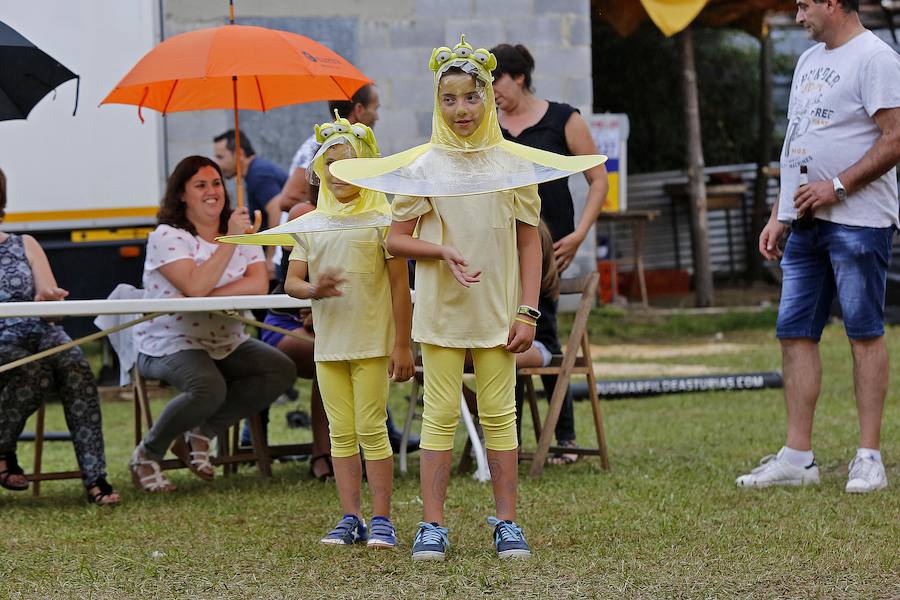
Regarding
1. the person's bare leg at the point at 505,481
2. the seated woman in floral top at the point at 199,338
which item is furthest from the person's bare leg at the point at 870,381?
the seated woman in floral top at the point at 199,338

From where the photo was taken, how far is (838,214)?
16.8 feet

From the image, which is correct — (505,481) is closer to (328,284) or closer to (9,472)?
(328,284)

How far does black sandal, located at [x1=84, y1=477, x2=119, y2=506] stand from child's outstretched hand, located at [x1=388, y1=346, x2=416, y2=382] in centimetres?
173

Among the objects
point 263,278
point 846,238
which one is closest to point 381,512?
point 263,278

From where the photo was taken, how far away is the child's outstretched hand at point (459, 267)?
3.82m

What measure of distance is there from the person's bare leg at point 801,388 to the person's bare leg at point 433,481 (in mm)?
1789

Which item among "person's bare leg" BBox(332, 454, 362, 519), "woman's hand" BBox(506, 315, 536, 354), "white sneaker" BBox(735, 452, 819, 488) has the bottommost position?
"white sneaker" BBox(735, 452, 819, 488)

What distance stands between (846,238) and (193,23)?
6.59 metres

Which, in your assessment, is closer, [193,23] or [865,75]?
[865,75]

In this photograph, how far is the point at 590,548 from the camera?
4145 millimetres

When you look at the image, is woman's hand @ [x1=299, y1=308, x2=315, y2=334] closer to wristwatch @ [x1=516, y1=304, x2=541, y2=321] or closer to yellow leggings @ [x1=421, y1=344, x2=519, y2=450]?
yellow leggings @ [x1=421, y1=344, x2=519, y2=450]

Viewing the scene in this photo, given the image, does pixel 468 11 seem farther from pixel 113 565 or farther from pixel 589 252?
pixel 113 565

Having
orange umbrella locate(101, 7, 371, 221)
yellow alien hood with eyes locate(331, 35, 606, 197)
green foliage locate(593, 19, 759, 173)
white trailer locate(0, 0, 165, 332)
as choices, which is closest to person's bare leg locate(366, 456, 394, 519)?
yellow alien hood with eyes locate(331, 35, 606, 197)

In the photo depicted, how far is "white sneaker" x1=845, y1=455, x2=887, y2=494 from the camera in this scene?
4.96m
